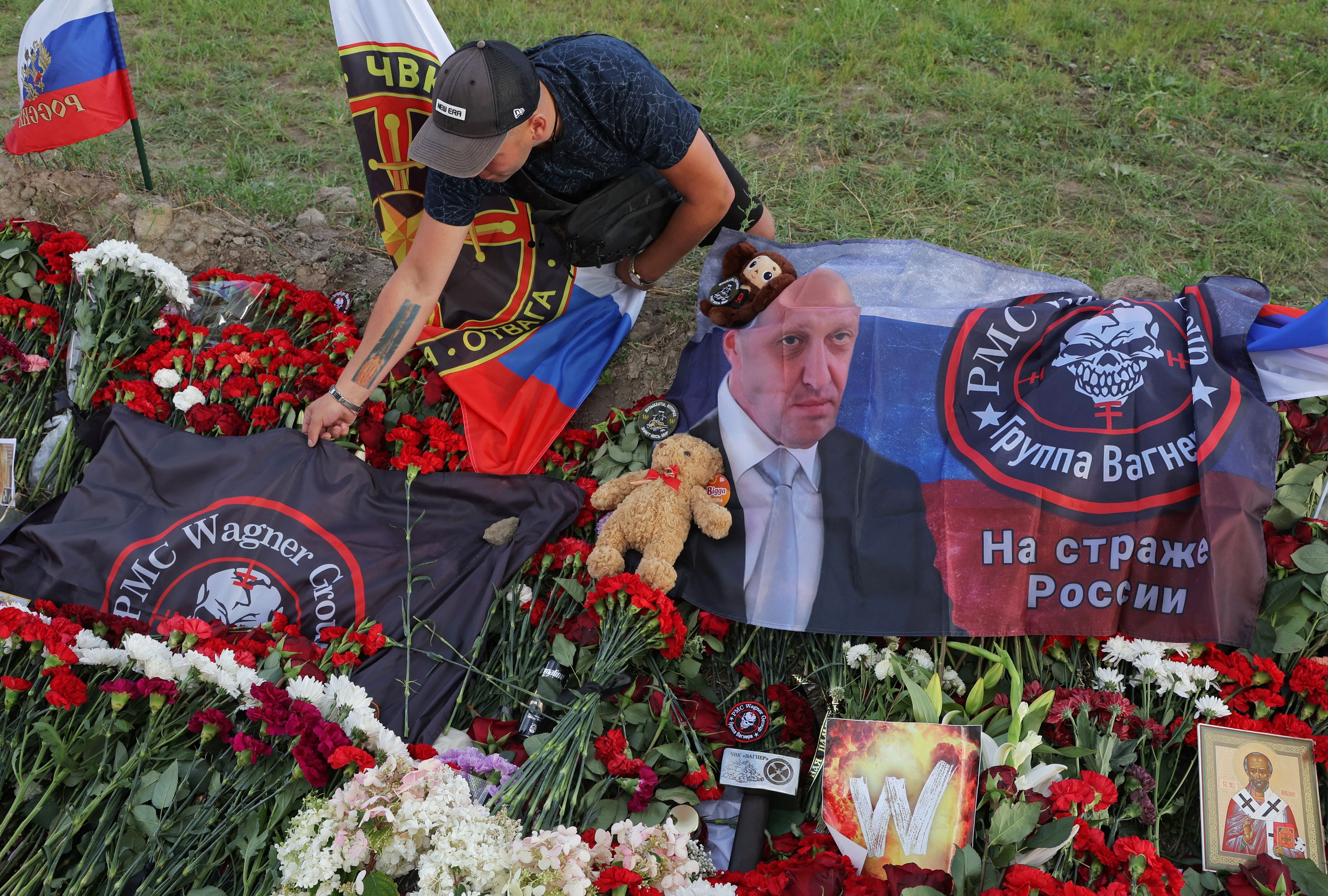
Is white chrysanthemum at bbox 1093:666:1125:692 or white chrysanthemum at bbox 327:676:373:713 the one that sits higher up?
white chrysanthemum at bbox 327:676:373:713

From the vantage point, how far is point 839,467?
2449 mm

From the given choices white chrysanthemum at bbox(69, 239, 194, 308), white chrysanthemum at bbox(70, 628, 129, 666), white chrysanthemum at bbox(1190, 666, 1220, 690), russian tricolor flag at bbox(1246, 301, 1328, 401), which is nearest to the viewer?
white chrysanthemum at bbox(70, 628, 129, 666)

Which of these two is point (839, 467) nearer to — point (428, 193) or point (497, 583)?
point (497, 583)

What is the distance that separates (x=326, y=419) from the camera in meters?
2.66

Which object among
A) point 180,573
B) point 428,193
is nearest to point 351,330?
point 428,193

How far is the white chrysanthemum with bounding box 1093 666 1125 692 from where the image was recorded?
2.13 m

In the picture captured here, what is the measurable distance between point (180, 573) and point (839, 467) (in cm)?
188

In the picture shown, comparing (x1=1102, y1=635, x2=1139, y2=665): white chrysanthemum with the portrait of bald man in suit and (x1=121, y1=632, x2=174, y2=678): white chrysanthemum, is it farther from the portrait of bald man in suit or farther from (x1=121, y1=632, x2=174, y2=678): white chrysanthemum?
(x1=121, y1=632, x2=174, y2=678): white chrysanthemum

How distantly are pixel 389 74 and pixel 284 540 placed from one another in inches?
62.7

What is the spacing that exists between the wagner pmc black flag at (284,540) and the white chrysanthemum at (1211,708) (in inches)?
66.6

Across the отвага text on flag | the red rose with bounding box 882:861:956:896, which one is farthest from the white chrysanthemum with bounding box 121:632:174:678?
the отвага text on flag

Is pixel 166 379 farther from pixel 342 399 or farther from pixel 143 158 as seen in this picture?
pixel 143 158

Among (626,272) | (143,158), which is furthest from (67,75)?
(626,272)

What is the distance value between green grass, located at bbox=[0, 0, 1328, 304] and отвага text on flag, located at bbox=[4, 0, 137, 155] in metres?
0.72
